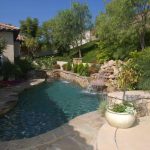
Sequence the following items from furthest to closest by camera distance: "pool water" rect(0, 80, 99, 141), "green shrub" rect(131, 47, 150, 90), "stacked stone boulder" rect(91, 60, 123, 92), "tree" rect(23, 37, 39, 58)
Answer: "tree" rect(23, 37, 39, 58)
"stacked stone boulder" rect(91, 60, 123, 92)
"green shrub" rect(131, 47, 150, 90)
"pool water" rect(0, 80, 99, 141)

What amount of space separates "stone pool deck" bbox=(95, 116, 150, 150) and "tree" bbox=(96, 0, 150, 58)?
20288mm

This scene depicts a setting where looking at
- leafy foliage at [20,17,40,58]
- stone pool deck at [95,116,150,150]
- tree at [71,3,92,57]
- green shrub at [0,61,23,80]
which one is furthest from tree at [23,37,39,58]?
stone pool deck at [95,116,150,150]

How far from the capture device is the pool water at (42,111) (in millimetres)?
9781

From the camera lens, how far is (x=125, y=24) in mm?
27500

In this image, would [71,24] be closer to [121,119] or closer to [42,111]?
[42,111]

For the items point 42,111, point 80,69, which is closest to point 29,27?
point 80,69

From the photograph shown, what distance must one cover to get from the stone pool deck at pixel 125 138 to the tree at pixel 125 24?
66.6ft

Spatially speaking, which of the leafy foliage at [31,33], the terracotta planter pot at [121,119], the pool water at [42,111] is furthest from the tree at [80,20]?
the terracotta planter pot at [121,119]

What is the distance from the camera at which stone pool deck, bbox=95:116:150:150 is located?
21.2 feet

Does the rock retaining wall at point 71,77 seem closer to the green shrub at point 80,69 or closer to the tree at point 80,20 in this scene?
the green shrub at point 80,69

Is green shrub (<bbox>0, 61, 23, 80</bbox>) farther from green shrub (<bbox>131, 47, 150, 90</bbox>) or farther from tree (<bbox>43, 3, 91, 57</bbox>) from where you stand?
tree (<bbox>43, 3, 91, 57</bbox>)

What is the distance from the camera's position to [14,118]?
1135 centimetres

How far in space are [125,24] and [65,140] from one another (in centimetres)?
2213

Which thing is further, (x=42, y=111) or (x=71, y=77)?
(x=71, y=77)
